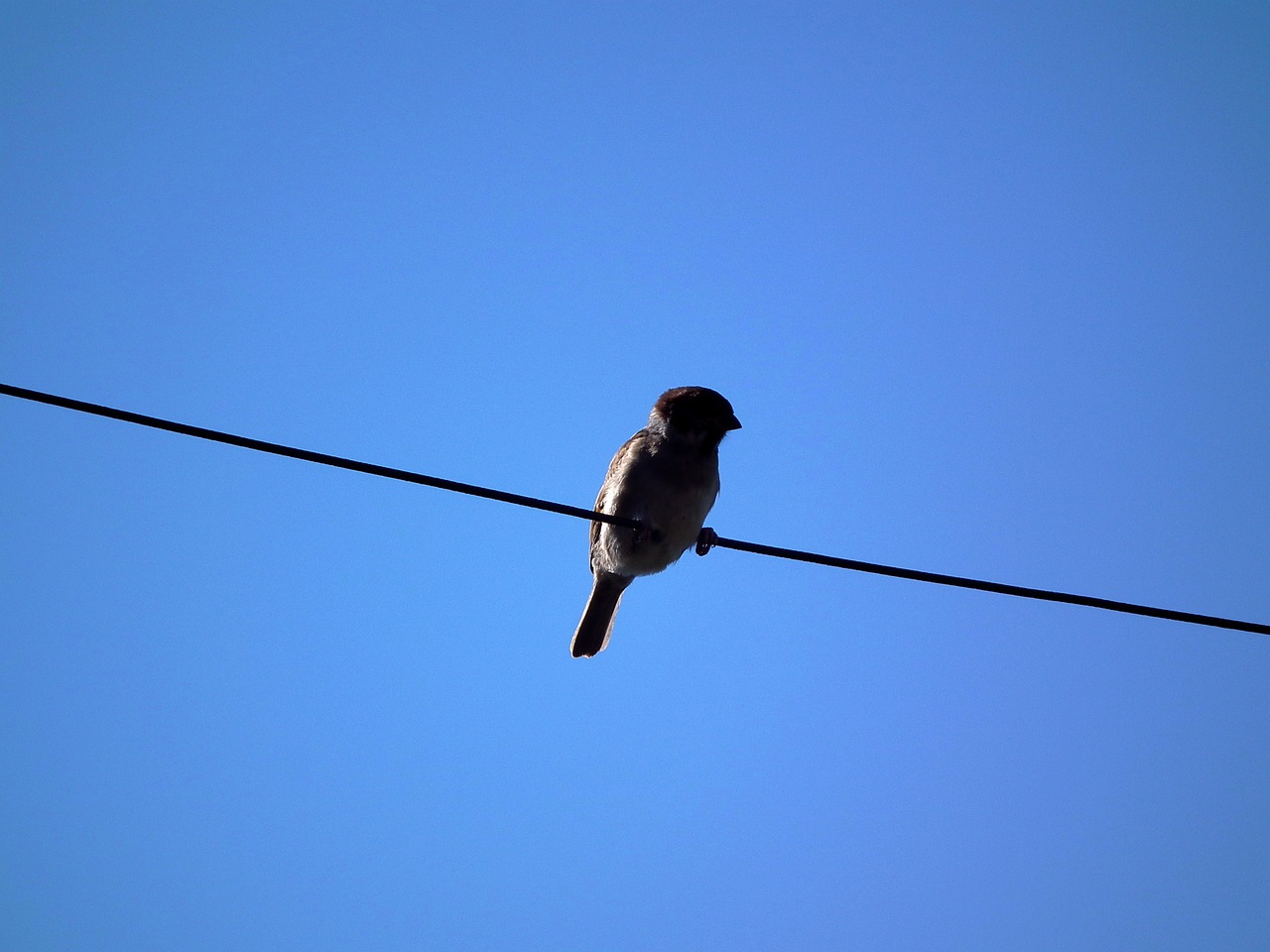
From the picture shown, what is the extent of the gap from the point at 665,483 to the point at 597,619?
143 centimetres

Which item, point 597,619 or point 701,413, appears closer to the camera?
point 701,413

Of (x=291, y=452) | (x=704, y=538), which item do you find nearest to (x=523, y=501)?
(x=291, y=452)

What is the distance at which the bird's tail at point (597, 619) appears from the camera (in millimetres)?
7598

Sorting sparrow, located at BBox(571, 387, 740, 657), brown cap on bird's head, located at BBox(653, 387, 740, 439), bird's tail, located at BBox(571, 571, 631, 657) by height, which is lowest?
bird's tail, located at BBox(571, 571, 631, 657)

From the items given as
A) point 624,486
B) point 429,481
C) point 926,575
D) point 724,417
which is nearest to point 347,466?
point 429,481

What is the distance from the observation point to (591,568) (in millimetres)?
7750

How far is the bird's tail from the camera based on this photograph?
760 cm

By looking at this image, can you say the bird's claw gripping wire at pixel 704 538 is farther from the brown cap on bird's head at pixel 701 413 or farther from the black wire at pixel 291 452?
the black wire at pixel 291 452

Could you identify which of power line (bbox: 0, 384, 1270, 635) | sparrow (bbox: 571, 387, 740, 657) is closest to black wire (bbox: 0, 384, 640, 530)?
power line (bbox: 0, 384, 1270, 635)

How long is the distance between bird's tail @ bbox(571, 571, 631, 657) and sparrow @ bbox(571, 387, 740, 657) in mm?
139

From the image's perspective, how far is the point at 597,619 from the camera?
766 centimetres

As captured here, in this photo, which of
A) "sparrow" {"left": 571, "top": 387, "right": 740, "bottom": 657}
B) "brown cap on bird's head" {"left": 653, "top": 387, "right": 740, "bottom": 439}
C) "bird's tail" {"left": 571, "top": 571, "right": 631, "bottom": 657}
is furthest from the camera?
"bird's tail" {"left": 571, "top": 571, "right": 631, "bottom": 657}

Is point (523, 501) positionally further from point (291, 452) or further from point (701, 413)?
point (701, 413)

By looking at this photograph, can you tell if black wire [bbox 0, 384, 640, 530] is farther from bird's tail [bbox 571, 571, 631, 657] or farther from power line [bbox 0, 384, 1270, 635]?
bird's tail [bbox 571, 571, 631, 657]
